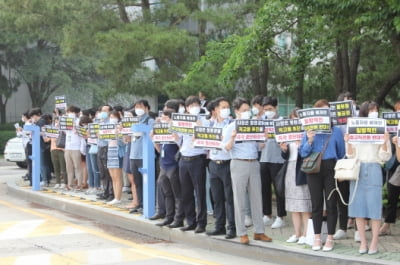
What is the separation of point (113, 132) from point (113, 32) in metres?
4.74

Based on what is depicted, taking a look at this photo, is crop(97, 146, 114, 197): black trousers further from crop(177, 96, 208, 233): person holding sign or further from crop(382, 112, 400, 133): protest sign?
crop(382, 112, 400, 133): protest sign

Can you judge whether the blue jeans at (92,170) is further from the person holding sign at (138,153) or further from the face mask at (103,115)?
the person holding sign at (138,153)

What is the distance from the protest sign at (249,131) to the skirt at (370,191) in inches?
51.4

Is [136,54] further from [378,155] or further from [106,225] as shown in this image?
[378,155]

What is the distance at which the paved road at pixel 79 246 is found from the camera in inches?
327

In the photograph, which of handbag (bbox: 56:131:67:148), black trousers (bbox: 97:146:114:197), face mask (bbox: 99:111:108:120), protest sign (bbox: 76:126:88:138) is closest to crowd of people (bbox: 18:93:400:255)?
black trousers (bbox: 97:146:114:197)

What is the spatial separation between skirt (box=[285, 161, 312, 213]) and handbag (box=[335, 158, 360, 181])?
0.78 metres

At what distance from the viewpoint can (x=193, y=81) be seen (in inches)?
624

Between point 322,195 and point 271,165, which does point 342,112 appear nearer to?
point 322,195

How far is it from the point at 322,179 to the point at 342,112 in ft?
2.93

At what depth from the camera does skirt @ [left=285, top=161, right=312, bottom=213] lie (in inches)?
336

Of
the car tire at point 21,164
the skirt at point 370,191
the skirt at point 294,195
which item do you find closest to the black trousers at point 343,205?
the skirt at point 294,195

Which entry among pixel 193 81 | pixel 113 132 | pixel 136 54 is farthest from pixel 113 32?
pixel 113 132

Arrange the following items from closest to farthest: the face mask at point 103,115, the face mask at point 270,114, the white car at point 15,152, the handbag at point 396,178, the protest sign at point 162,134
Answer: the handbag at point 396,178
the face mask at point 270,114
the protest sign at point 162,134
the face mask at point 103,115
the white car at point 15,152
